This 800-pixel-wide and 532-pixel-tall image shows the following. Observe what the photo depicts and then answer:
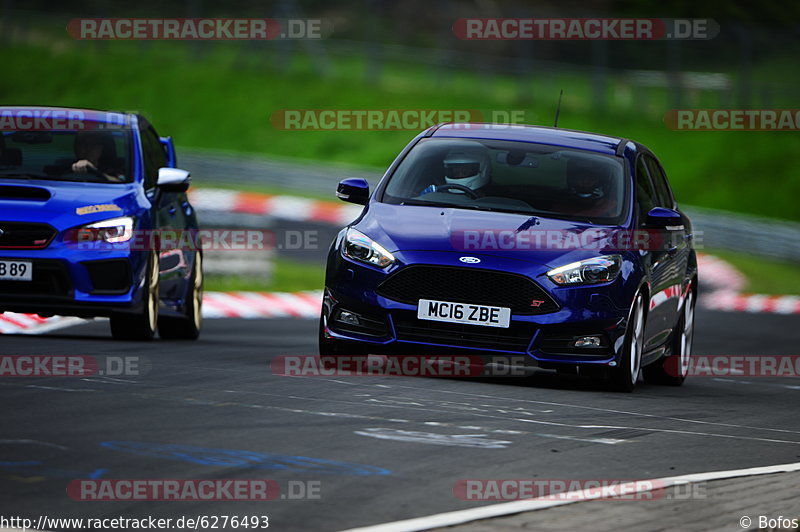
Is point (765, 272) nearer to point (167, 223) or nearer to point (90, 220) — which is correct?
point (167, 223)

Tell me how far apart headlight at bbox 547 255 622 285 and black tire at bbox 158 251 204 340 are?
435 centimetres

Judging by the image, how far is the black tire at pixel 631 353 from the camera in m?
10.2

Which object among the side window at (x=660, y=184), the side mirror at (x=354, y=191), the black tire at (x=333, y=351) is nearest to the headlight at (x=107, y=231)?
the side mirror at (x=354, y=191)

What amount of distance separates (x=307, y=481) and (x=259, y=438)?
970 millimetres

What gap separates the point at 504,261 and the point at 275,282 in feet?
51.2

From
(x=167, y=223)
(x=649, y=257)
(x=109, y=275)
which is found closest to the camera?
(x=649, y=257)

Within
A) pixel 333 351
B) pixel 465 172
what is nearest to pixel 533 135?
pixel 465 172

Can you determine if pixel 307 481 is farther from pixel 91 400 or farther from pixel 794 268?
pixel 794 268

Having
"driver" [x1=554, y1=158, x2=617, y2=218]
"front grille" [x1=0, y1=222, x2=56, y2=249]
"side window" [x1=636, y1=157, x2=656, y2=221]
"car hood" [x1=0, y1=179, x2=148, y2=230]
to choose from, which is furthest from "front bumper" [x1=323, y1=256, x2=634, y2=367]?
"front grille" [x1=0, y1=222, x2=56, y2=249]

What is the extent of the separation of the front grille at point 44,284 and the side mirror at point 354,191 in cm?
213

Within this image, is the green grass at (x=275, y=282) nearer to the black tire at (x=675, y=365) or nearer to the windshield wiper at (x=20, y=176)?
the windshield wiper at (x=20, y=176)

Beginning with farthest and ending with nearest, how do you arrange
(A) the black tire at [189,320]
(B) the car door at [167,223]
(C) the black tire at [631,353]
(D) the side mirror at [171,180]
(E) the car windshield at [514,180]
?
(A) the black tire at [189,320] → (B) the car door at [167,223] → (D) the side mirror at [171,180] → (E) the car windshield at [514,180] → (C) the black tire at [631,353]

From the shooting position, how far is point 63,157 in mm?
12086

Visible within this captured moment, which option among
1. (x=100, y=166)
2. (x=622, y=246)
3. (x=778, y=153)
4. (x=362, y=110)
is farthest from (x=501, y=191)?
(x=362, y=110)
